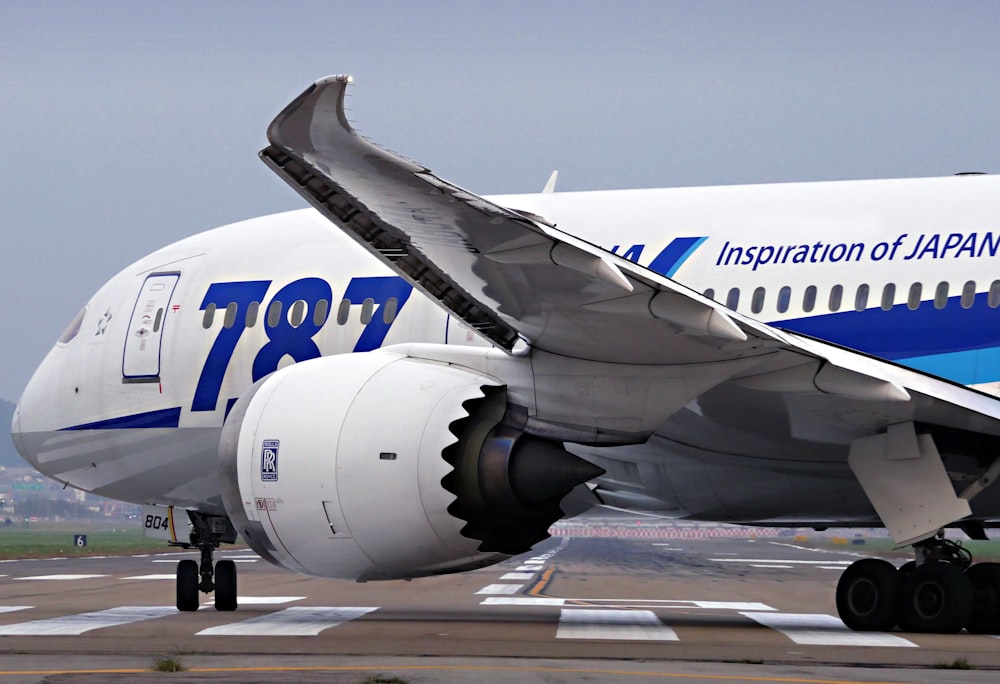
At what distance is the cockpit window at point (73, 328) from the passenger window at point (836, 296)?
9.43m

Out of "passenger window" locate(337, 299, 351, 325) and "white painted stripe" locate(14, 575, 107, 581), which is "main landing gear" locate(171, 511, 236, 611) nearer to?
"passenger window" locate(337, 299, 351, 325)

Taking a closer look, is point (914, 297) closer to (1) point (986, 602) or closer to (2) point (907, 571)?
(2) point (907, 571)

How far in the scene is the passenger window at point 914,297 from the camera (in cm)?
1298

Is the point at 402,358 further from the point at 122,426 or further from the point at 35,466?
the point at 35,466

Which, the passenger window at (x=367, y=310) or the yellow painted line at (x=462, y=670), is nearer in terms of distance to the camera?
the yellow painted line at (x=462, y=670)

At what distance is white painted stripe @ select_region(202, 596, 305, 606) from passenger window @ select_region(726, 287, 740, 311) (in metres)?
7.60

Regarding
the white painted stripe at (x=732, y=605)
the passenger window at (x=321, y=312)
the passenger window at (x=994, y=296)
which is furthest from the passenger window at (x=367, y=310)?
the passenger window at (x=994, y=296)

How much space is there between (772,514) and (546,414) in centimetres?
376

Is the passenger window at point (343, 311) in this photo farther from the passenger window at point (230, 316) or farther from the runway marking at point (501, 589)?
the runway marking at point (501, 589)

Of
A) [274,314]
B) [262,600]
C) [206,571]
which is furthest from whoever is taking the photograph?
[262,600]

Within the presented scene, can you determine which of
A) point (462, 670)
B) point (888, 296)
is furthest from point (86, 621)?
point (888, 296)

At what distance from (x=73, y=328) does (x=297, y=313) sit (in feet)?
12.2

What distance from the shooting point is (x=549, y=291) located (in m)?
10.1

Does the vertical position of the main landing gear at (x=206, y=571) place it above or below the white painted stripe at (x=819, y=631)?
above
